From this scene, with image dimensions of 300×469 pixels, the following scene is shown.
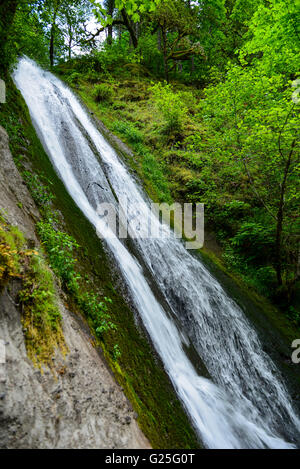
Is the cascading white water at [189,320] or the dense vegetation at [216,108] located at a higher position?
the dense vegetation at [216,108]

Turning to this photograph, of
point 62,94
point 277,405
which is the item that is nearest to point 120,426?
point 277,405

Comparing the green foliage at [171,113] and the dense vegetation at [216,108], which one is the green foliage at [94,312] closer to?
the dense vegetation at [216,108]

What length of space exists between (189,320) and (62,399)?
377 centimetres

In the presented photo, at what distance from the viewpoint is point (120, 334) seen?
338 cm

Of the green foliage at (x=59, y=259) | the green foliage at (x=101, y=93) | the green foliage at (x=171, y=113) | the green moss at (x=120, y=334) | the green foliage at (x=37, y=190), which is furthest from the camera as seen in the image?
the green foliage at (x=101, y=93)

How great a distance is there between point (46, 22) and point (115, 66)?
14.9 m

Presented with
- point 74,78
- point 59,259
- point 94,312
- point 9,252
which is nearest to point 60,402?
point 9,252

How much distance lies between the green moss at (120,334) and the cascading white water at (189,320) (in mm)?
323

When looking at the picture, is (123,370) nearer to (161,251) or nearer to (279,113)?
(161,251)

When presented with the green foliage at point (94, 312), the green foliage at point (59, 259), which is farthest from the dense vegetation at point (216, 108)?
the green foliage at point (94, 312)

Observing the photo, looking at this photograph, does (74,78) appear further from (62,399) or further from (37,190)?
(62,399)

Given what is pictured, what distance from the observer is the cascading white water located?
3.92 m

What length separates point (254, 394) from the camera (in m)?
5.04

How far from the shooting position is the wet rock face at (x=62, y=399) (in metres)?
1.56
